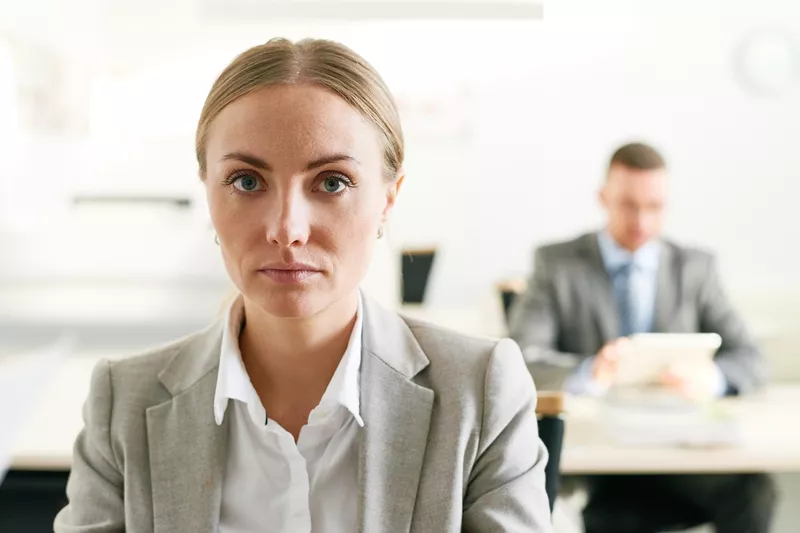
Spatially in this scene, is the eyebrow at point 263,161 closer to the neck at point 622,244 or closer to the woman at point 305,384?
the woman at point 305,384

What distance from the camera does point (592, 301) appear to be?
249 cm

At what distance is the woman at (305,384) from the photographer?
809 mm

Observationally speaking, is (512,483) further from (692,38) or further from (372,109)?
(692,38)

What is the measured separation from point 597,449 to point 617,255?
106 centimetres

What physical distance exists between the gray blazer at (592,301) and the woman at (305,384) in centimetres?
155

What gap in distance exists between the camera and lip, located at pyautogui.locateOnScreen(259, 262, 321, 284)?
800 millimetres

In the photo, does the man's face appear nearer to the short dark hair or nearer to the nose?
the short dark hair

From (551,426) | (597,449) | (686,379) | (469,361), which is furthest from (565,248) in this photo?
(469,361)

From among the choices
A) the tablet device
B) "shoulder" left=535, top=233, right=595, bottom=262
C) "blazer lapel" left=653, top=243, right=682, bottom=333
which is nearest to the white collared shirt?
the tablet device

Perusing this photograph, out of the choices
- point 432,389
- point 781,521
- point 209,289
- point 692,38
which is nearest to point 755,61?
point 692,38

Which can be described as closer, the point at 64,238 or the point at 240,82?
the point at 240,82

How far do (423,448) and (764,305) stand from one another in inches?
98.7

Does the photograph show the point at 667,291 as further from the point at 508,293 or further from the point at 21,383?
the point at 21,383

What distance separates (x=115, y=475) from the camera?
2.93 feet
